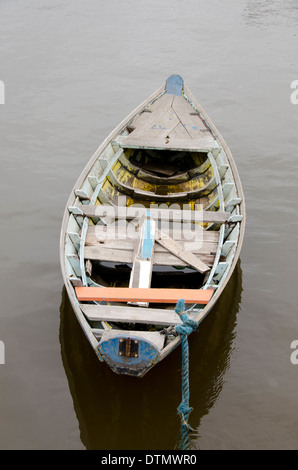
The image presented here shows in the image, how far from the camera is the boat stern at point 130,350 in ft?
17.7

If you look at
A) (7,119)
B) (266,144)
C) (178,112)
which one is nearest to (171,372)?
(178,112)

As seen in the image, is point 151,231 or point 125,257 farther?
point 151,231

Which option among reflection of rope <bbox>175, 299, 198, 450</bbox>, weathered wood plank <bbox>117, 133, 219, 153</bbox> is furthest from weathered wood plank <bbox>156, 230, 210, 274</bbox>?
weathered wood plank <bbox>117, 133, 219, 153</bbox>

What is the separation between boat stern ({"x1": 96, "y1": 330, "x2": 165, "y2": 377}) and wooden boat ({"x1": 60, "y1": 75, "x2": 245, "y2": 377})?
0.05 feet

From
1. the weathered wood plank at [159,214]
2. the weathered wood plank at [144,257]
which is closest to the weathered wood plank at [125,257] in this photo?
the weathered wood plank at [144,257]

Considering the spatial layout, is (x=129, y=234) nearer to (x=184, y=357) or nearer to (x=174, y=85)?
(x=184, y=357)

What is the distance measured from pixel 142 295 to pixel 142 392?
1.56 metres

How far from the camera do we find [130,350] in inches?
216

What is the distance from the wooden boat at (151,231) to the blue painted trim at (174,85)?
0.03m

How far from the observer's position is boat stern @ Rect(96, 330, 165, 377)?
5.40 metres

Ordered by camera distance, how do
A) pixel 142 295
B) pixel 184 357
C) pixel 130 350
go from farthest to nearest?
1. pixel 142 295
2. pixel 130 350
3. pixel 184 357

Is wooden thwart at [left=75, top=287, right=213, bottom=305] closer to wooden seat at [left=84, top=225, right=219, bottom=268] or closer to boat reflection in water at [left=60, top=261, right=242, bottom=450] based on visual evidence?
wooden seat at [left=84, top=225, right=219, bottom=268]

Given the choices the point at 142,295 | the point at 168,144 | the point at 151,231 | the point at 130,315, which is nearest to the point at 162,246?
the point at 151,231
